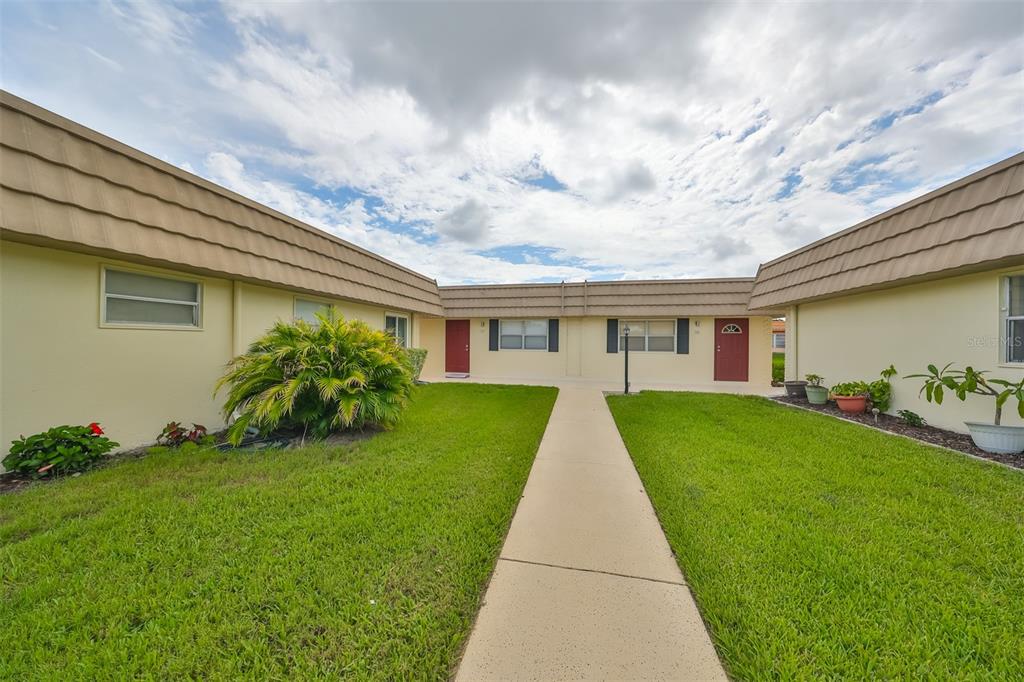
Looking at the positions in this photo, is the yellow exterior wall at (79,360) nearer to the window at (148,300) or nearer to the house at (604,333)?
the window at (148,300)

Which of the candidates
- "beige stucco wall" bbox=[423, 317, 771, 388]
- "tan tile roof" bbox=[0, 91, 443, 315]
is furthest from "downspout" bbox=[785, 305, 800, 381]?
"tan tile roof" bbox=[0, 91, 443, 315]

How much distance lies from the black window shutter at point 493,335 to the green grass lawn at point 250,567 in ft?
30.7

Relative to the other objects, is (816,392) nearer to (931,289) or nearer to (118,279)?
(931,289)

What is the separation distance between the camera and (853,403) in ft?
22.0

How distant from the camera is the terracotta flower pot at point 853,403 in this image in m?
6.64

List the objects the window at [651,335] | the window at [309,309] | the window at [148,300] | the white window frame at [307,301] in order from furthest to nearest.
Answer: the window at [651,335] → the window at [309,309] → the white window frame at [307,301] → the window at [148,300]

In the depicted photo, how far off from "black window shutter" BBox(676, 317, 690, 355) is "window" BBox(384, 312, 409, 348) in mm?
9115

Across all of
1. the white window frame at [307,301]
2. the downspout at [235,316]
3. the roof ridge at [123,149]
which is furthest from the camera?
the white window frame at [307,301]

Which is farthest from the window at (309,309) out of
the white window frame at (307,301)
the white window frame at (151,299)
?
the white window frame at (151,299)

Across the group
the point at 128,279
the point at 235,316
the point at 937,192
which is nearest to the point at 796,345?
the point at 937,192

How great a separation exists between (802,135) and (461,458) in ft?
32.6

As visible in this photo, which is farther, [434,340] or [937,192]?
[434,340]

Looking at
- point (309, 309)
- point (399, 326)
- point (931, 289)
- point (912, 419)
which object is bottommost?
point (912, 419)

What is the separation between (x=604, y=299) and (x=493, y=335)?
4.26 m
